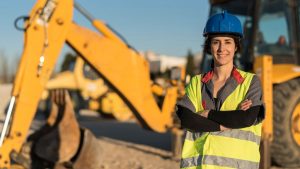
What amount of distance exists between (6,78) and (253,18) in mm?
50297

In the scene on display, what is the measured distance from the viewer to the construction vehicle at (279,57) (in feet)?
19.1

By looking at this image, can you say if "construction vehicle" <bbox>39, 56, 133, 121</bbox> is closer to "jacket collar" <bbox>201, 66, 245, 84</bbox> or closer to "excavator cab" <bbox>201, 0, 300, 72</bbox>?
"excavator cab" <bbox>201, 0, 300, 72</bbox>

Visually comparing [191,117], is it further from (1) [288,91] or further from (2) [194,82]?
(1) [288,91]

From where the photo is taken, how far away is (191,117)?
2105 millimetres

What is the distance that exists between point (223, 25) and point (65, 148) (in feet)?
11.9

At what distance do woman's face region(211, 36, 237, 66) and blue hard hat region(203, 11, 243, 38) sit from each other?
37mm

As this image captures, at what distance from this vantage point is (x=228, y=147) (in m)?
2.05

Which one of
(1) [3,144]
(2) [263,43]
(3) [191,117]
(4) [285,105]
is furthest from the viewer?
(2) [263,43]

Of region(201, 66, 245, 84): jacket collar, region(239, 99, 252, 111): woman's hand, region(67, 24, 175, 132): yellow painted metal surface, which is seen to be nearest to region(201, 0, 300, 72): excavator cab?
region(67, 24, 175, 132): yellow painted metal surface

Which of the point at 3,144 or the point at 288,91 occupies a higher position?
the point at 288,91

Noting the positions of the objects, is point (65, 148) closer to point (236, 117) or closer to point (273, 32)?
point (273, 32)

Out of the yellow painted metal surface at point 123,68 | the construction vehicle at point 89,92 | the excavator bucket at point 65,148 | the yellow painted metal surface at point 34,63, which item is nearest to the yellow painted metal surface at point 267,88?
the yellow painted metal surface at point 123,68

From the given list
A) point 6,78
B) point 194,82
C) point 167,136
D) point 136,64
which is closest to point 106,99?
point 167,136

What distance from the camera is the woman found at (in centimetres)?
204
